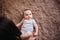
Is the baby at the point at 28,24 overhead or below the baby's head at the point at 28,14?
below

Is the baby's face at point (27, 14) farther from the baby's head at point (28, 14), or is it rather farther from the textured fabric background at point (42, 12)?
the textured fabric background at point (42, 12)

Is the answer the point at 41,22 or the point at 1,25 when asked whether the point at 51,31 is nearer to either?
the point at 41,22

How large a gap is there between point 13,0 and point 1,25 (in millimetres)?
1405

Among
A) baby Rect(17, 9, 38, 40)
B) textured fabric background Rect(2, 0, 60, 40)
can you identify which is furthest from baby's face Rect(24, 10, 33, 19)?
textured fabric background Rect(2, 0, 60, 40)

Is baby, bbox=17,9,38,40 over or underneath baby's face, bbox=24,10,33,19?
underneath

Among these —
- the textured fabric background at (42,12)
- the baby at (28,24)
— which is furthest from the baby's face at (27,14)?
the textured fabric background at (42,12)

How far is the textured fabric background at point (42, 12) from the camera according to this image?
1.78 metres

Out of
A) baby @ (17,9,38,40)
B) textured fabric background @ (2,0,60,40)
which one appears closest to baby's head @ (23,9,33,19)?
baby @ (17,9,38,40)

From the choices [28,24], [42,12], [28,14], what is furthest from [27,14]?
[42,12]

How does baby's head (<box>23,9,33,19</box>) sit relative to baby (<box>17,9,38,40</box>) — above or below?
above

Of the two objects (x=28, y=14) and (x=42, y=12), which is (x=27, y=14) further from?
(x=42, y=12)

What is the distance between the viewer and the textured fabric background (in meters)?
1.78

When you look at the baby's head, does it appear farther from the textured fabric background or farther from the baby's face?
the textured fabric background

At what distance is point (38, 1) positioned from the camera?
1.83 meters
